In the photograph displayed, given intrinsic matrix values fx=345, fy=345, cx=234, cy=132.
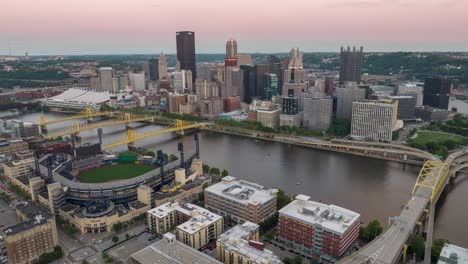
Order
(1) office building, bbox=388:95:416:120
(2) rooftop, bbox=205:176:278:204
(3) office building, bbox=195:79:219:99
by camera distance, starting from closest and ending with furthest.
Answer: (2) rooftop, bbox=205:176:278:204 < (1) office building, bbox=388:95:416:120 < (3) office building, bbox=195:79:219:99

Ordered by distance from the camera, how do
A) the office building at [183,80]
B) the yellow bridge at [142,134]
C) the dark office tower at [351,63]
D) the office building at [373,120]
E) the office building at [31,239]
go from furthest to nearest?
the office building at [183,80] < the dark office tower at [351,63] < the office building at [373,120] < the yellow bridge at [142,134] < the office building at [31,239]

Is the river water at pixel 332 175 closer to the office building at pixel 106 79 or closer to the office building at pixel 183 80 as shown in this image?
the office building at pixel 183 80

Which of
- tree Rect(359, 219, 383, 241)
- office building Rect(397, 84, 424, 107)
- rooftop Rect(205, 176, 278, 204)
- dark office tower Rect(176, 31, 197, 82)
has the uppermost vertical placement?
dark office tower Rect(176, 31, 197, 82)

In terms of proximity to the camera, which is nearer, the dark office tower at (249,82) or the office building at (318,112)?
the office building at (318,112)

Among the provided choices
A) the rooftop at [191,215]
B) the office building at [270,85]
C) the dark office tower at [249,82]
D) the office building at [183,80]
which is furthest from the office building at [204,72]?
the rooftop at [191,215]

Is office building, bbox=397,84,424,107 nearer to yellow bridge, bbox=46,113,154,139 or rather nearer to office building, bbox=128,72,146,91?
yellow bridge, bbox=46,113,154,139

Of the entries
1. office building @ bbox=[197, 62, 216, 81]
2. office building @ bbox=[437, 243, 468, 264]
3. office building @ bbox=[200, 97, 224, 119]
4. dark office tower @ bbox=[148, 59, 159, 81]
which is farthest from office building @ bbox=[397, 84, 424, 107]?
dark office tower @ bbox=[148, 59, 159, 81]

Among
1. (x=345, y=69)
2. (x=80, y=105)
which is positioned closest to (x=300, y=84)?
(x=345, y=69)
